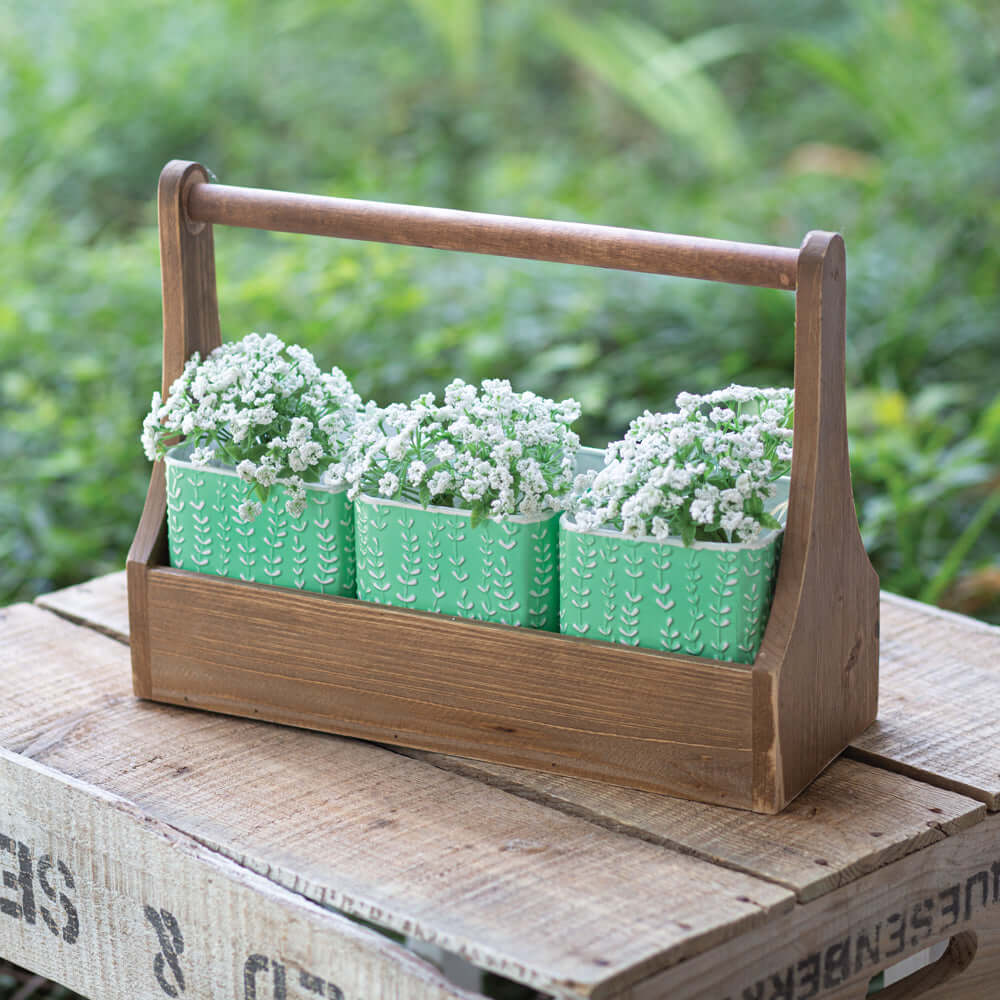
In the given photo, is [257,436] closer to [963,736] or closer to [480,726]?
[480,726]

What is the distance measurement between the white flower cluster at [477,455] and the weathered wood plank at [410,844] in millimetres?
214

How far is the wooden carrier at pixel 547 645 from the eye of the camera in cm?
92

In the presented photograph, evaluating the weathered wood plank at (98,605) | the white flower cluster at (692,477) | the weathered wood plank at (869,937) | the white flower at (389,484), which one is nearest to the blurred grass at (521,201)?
the weathered wood plank at (98,605)

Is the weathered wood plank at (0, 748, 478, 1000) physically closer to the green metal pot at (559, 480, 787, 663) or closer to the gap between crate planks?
the gap between crate planks

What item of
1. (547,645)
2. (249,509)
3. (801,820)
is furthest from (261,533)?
(801,820)

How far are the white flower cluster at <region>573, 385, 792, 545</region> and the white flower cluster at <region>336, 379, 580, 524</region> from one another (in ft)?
0.14

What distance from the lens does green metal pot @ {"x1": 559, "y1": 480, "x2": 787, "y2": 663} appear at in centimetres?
92

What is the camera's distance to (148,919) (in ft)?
3.13

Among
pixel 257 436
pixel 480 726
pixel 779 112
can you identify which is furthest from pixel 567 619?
pixel 779 112

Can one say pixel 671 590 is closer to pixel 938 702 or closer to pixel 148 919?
pixel 938 702

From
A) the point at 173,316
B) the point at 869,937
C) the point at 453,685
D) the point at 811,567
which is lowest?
the point at 869,937

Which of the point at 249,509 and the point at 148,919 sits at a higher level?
the point at 249,509

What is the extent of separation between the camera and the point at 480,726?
102 cm

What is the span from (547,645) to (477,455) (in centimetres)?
15
